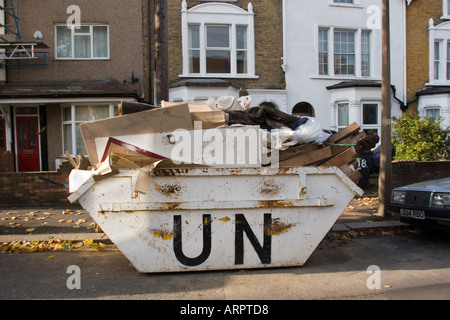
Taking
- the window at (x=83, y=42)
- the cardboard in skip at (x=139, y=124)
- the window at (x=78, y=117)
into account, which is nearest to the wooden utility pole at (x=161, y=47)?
the cardboard in skip at (x=139, y=124)

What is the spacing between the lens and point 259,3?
43.5 feet

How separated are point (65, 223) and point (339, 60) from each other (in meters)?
11.7

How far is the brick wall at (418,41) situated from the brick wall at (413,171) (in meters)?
5.44

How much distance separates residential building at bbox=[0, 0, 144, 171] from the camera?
487 inches

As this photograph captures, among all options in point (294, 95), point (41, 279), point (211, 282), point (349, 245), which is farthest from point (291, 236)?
point (294, 95)

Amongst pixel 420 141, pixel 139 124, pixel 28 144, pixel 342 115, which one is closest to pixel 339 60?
pixel 342 115

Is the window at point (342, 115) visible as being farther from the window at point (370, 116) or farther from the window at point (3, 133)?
the window at point (3, 133)

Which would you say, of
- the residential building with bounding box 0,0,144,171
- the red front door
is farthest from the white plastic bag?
the red front door

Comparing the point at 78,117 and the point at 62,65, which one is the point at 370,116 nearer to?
the point at 78,117

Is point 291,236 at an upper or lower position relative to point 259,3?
lower

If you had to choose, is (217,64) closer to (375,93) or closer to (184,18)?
(184,18)

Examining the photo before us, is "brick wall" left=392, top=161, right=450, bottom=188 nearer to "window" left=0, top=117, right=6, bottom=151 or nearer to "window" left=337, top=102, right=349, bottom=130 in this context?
"window" left=337, top=102, right=349, bottom=130
